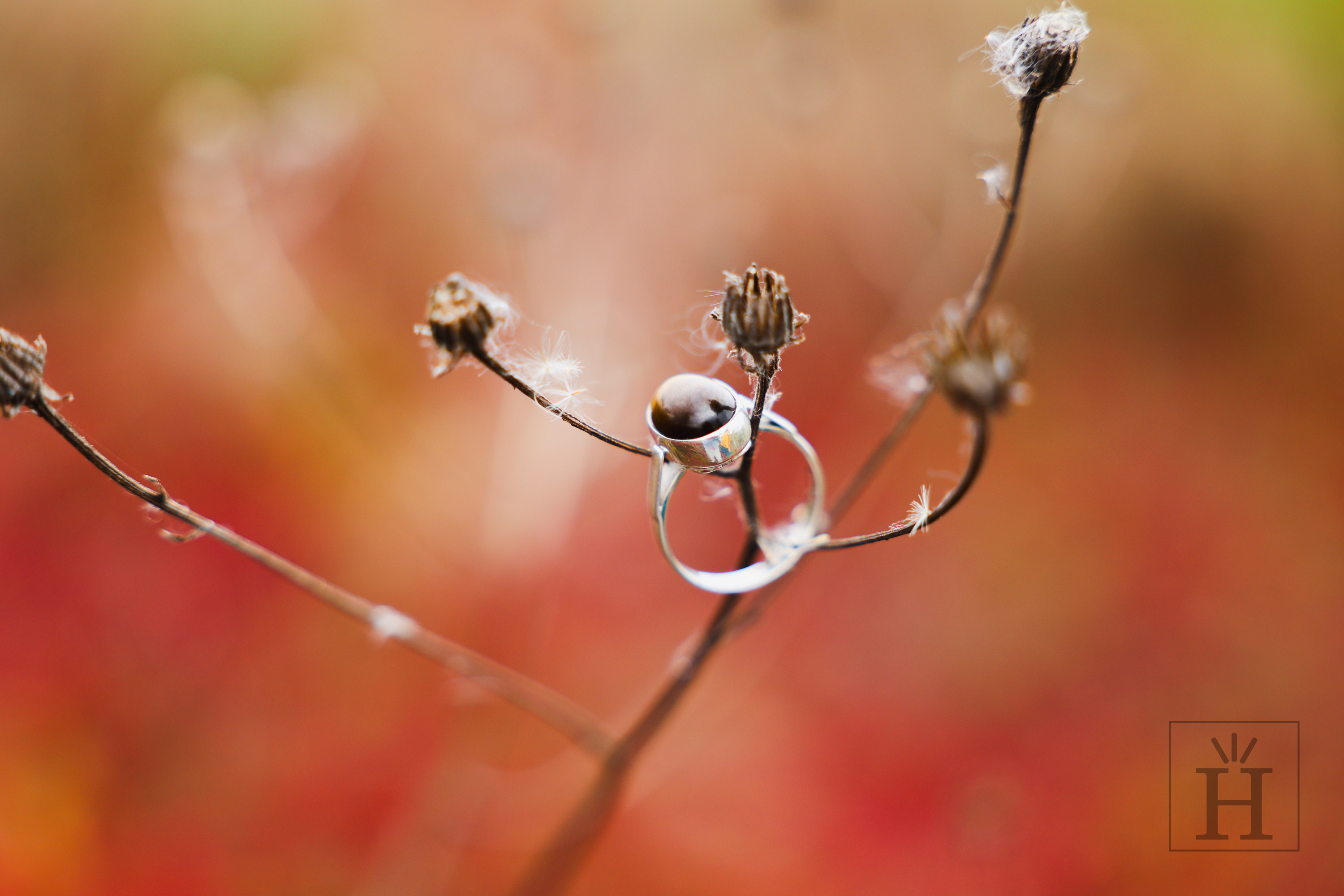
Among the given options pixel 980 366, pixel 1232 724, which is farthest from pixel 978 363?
pixel 1232 724

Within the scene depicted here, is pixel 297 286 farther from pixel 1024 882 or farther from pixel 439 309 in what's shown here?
pixel 1024 882

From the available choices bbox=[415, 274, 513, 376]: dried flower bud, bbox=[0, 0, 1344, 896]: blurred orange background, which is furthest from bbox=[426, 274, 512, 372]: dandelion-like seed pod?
bbox=[0, 0, 1344, 896]: blurred orange background

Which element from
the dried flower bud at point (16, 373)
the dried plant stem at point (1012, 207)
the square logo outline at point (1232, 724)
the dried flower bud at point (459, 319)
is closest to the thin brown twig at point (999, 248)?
the dried plant stem at point (1012, 207)

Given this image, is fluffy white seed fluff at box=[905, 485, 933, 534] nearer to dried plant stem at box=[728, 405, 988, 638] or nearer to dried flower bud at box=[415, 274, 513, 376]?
dried plant stem at box=[728, 405, 988, 638]

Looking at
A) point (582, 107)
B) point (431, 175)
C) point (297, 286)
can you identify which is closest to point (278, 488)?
point (297, 286)

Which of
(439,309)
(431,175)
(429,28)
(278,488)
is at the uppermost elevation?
(429,28)

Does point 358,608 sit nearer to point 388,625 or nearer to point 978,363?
point 388,625

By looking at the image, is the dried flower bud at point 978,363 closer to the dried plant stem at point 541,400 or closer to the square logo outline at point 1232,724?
the dried plant stem at point 541,400
